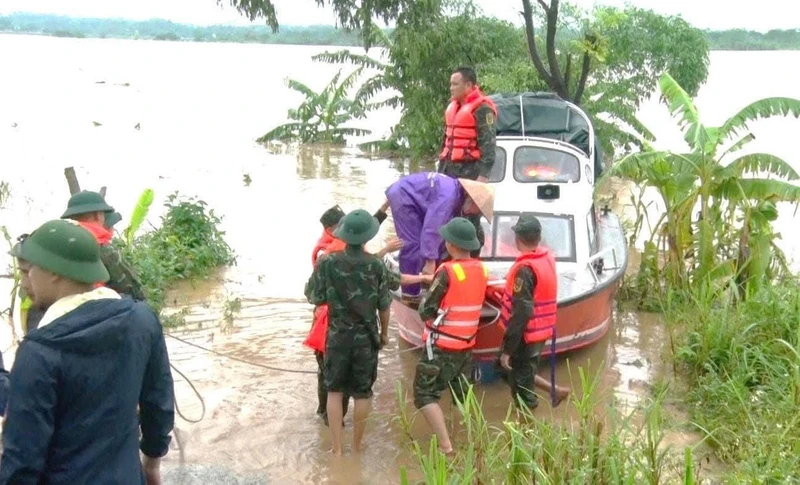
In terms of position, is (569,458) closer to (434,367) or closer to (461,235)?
(434,367)

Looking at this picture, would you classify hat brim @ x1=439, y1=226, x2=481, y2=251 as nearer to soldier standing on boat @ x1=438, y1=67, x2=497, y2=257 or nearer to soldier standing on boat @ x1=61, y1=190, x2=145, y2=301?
soldier standing on boat @ x1=438, y1=67, x2=497, y2=257

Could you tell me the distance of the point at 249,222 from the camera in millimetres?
14977

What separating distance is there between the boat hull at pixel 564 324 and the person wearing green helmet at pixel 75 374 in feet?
13.9

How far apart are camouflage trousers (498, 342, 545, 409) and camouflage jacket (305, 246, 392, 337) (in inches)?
45.0

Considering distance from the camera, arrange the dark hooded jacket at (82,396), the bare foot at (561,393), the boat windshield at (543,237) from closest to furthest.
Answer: the dark hooded jacket at (82,396) < the bare foot at (561,393) < the boat windshield at (543,237)

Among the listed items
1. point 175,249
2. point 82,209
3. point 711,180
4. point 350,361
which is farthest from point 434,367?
point 175,249

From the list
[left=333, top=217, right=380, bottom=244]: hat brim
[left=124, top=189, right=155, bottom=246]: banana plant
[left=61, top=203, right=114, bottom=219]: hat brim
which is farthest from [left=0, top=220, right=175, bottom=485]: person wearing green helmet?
[left=124, top=189, right=155, bottom=246]: banana plant

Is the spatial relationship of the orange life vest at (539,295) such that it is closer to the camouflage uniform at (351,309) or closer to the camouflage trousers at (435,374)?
the camouflage trousers at (435,374)

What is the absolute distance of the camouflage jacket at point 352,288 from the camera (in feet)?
19.0

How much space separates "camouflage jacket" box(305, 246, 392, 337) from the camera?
19.0 ft

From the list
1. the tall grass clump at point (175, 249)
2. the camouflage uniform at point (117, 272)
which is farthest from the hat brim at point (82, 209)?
the tall grass clump at point (175, 249)

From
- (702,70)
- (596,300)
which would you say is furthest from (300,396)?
(702,70)

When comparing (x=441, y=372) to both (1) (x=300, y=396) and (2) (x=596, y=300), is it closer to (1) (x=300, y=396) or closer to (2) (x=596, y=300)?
(1) (x=300, y=396)

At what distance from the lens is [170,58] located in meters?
78.6
